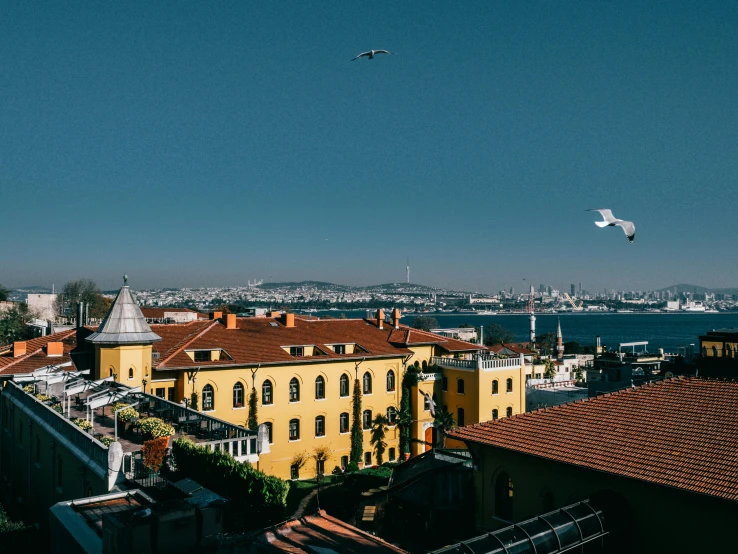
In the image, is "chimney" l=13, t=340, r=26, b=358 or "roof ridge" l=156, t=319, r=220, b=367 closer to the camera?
"chimney" l=13, t=340, r=26, b=358

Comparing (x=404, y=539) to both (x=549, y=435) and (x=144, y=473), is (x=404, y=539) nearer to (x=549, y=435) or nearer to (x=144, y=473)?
(x=549, y=435)

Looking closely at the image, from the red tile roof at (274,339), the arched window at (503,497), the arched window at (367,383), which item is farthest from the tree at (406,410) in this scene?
the arched window at (503,497)

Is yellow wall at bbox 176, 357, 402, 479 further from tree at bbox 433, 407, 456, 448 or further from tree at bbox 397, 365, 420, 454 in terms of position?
tree at bbox 433, 407, 456, 448

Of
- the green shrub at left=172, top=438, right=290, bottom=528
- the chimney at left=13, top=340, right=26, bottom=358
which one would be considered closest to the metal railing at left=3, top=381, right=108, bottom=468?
the green shrub at left=172, top=438, right=290, bottom=528

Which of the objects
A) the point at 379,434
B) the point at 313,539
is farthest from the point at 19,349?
the point at 313,539

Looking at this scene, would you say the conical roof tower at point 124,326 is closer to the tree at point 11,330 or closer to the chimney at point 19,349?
the chimney at point 19,349

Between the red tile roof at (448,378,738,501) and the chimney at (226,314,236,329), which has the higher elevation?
the chimney at (226,314,236,329)
